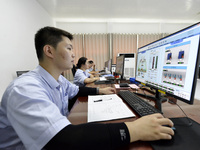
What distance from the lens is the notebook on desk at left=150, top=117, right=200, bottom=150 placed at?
1.09 ft

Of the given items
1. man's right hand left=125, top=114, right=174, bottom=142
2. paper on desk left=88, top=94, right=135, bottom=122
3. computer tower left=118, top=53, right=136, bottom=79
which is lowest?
paper on desk left=88, top=94, right=135, bottom=122

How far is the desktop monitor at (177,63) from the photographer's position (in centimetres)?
44

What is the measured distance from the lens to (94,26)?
171 inches

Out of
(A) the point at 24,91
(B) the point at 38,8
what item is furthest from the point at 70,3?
(A) the point at 24,91

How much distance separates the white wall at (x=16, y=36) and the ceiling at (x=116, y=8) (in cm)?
72

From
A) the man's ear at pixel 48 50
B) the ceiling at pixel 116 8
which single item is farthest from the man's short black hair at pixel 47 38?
the ceiling at pixel 116 8

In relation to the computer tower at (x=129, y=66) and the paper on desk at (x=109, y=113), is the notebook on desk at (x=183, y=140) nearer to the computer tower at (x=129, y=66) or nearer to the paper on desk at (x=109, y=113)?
the paper on desk at (x=109, y=113)

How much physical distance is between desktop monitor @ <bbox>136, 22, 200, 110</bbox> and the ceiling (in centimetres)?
301

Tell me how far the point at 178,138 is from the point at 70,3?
3.68 meters

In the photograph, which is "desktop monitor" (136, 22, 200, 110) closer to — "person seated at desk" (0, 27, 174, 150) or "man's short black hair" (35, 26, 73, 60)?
"person seated at desk" (0, 27, 174, 150)

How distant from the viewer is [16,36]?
1986mm

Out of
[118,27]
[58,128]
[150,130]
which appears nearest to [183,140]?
[150,130]

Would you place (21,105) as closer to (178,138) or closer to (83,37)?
(178,138)

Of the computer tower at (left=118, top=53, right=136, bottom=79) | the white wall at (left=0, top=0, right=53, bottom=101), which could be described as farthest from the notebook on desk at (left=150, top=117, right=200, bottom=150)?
the white wall at (left=0, top=0, right=53, bottom=101)
